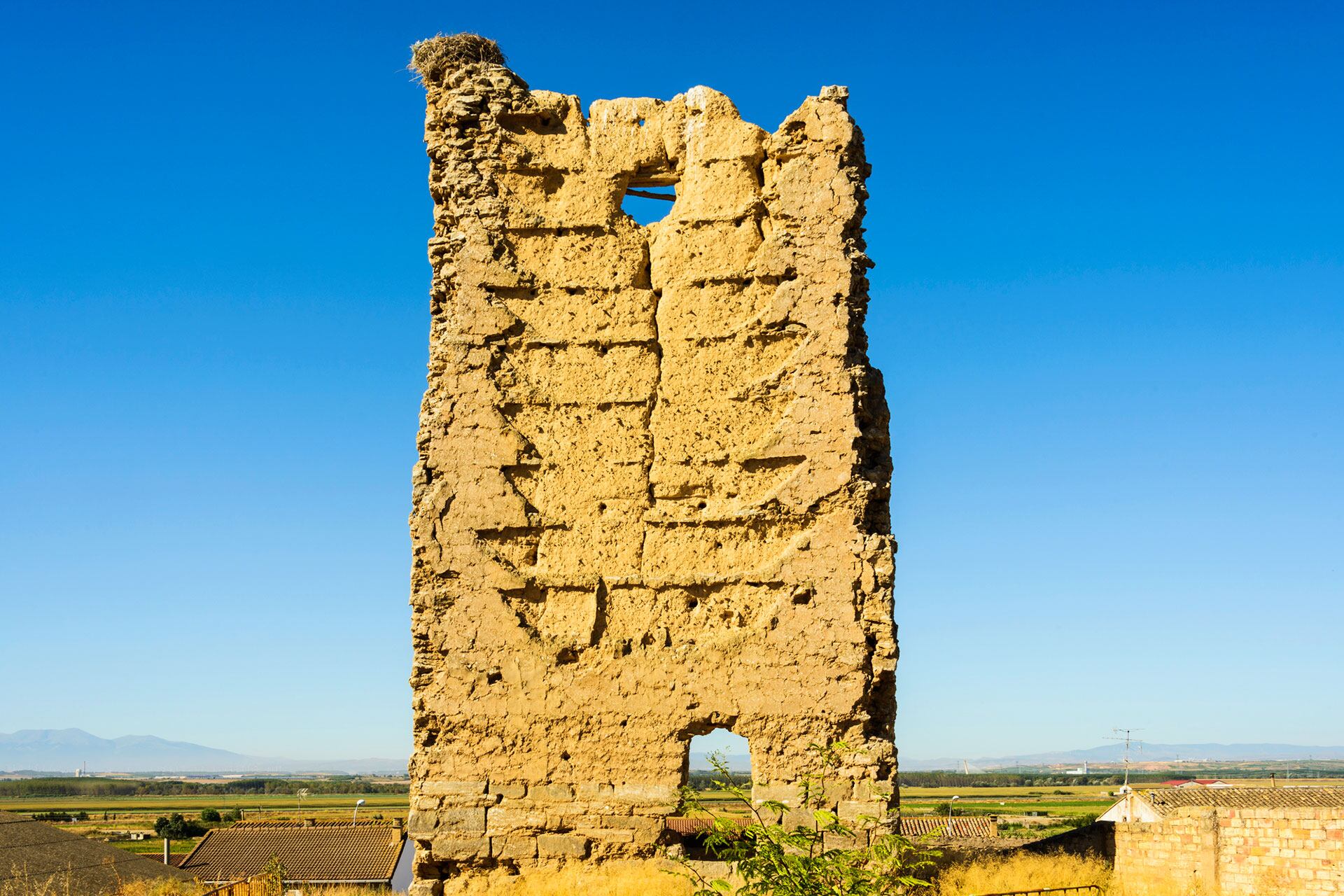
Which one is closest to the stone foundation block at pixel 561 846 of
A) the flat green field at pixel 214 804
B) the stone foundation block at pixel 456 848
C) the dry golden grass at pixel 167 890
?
the stone foundation block at pixel 456 848

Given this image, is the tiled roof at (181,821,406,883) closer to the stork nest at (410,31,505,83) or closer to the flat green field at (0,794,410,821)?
the stork nest at (410,31,505,83)

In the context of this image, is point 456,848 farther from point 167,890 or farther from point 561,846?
point 167,890

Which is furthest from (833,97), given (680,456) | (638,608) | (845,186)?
(638,608)

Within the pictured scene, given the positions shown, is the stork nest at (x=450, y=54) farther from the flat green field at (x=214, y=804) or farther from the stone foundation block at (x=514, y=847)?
the flat green field at (x=214, y=804)

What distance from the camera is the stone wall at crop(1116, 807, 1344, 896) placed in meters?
12.5

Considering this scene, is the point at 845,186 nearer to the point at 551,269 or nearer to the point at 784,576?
the point at 551,269

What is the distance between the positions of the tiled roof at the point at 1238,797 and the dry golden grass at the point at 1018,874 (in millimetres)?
15184

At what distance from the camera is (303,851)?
32594 millimetres

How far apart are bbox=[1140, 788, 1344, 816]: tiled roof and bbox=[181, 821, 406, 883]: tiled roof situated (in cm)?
1753

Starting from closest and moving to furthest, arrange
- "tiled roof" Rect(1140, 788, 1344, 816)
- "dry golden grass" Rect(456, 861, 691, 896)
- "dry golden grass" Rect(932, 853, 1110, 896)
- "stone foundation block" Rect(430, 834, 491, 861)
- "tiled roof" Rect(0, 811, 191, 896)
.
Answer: "dry golden grass" Rect(456, 861, 691, 896), "stone foundation block" Rect(430, 834, 491, 861), "dry golden grass" Rect(932, 853, 1110, 896), "tiled roof" Rect(0, 811, 191, 896), "tiled roof" Rect(1140, 788, 1344, 816)

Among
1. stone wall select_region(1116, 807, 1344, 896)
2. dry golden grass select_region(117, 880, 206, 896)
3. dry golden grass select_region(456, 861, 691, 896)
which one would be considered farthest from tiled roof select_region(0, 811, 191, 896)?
stone wall select_region(1116, 807, 1344, 896)

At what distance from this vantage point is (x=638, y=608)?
25.9 feet

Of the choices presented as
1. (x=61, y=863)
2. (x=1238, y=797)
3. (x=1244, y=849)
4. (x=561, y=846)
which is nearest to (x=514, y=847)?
(x=561, y=846)

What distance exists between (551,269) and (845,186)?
2.08 metres
